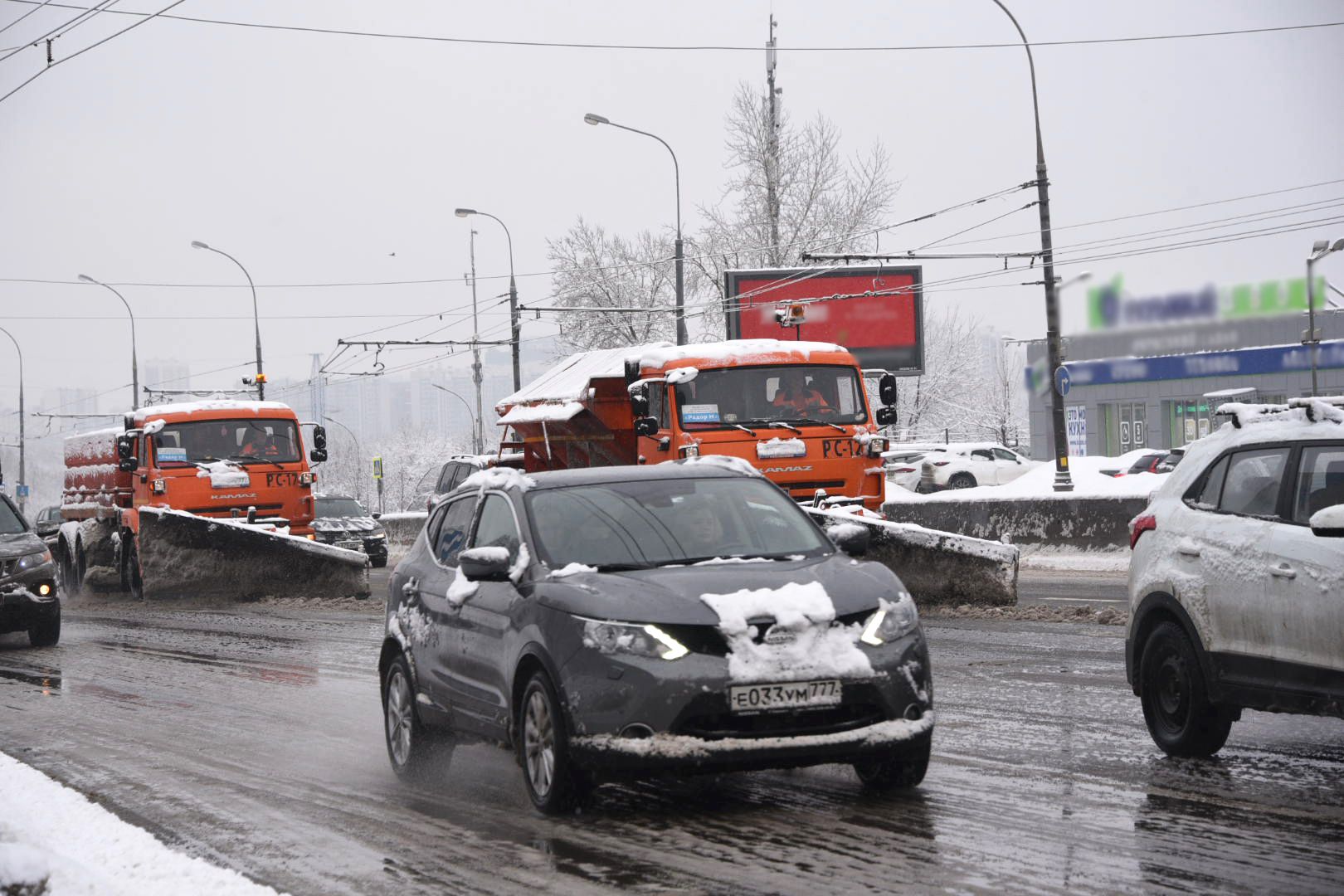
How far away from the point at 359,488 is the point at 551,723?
11815 centimetres

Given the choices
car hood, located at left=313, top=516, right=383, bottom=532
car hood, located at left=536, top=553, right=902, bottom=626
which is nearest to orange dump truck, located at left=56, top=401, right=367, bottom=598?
car hood, located at left=313, top=516, right=383, bottom=532

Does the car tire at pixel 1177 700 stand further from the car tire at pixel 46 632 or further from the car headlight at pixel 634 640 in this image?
the car tire at pixel 46 632

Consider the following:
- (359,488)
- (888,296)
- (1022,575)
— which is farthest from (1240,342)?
(359,488)

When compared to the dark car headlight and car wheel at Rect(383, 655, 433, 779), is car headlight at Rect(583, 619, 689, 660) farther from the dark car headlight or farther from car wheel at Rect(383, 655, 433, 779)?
the dark car headlight

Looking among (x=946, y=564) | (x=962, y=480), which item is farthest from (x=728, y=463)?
(x=962, y=480)

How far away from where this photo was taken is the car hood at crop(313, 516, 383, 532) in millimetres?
31719

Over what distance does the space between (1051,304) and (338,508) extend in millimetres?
15416

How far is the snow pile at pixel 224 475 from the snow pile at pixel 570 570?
17.1 meters

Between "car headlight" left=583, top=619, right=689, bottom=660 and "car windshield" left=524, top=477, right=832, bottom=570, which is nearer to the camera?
"car headlight" left=583, top=619, right=689, bottom=660

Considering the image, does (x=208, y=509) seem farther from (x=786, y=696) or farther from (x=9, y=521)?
(x=786, y=696)

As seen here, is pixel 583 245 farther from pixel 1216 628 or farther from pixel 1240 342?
pixel 1216 628

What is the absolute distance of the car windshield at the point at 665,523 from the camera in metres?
7.22

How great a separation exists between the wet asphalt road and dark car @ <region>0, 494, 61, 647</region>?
5.24m

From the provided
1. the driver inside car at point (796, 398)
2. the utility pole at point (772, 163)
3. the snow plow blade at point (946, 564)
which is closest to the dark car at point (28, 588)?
the driver inside car at point (796, 398)
